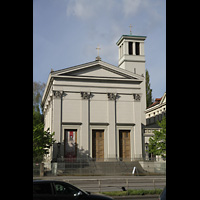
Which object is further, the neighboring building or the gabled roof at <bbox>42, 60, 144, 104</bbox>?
the neighboring building

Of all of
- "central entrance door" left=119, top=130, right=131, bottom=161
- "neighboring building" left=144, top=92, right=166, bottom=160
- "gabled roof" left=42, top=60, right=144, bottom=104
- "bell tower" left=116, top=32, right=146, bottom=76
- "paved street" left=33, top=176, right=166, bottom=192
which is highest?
"bell tower" left=116, top=32, right=146, bottom=76

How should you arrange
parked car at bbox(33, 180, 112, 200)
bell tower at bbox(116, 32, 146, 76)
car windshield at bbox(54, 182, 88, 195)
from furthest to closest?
1. bell tower at bbox(116, 32, 146, 76)
2. car windshield at bbox(54, 182, 88, 195)
3. parked car at bbox(33, 180, 112, 200)

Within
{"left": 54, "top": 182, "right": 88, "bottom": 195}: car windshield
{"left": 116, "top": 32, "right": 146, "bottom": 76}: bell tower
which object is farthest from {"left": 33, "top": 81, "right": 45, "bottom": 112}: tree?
{"left": 54, "top": 182, "right": 88, "bottom": 195}: car windshield

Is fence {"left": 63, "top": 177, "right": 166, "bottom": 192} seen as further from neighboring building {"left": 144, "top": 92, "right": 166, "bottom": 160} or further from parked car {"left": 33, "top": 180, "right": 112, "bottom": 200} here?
neighboring building {"left": 144, "top": 92, "right": 166, "bottom": 160}

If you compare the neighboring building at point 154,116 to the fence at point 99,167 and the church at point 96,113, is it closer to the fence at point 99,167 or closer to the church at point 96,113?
the church at point 96,113

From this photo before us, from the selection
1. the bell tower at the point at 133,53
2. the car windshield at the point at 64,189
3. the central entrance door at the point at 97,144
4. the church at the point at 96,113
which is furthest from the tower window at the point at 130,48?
the car windshield at the point at 64,189

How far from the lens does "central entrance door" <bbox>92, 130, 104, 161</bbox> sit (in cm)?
4572

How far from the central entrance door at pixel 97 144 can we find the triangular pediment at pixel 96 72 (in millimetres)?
8549

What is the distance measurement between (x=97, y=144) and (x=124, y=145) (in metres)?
4.14

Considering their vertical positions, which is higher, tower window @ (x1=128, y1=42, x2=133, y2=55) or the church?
tower window @ (x1=128, y1=42, x2=133, y2=55)

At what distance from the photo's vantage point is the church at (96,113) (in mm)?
44969

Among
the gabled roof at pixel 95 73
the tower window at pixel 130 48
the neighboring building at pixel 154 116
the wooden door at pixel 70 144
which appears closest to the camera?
the wooden door at pixel 70 144
